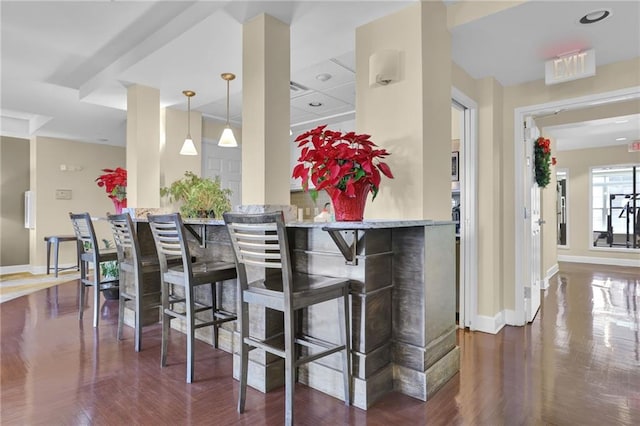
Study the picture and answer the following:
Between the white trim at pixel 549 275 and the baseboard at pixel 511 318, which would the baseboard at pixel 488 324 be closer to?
the baseboard at pixel 511 318

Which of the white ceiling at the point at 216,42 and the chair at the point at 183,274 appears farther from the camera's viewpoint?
the white ceiling at the point at 216,42

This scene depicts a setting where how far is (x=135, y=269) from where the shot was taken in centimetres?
278

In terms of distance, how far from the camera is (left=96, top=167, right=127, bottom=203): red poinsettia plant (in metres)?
4.03

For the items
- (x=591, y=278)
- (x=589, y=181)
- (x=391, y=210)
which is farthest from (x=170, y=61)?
(x=589, y=181)

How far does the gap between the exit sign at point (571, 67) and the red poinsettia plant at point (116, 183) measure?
13.9 feet

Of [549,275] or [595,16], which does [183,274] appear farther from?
[549,275]

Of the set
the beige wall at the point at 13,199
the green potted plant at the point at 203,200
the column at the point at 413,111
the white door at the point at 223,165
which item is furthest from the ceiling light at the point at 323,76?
the beige wall at the point at 13,199

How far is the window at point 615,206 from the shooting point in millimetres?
7453

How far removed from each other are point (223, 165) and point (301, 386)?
154 inches

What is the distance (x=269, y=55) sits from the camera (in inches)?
96.3

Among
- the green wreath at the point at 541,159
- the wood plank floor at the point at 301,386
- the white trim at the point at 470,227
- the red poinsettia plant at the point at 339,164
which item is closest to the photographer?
the wood plank floor at the point at 301,386

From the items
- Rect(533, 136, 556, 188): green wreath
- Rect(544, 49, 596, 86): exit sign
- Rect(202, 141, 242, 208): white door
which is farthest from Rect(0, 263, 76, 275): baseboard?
Rect(544, 49, 596, 86): exit sign

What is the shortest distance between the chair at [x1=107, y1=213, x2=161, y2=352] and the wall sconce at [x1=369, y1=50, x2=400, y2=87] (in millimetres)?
2060

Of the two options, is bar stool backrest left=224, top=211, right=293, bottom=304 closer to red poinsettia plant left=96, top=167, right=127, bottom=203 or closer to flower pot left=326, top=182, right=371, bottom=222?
flower pot left=326, top=182, right=371, bottom=222
